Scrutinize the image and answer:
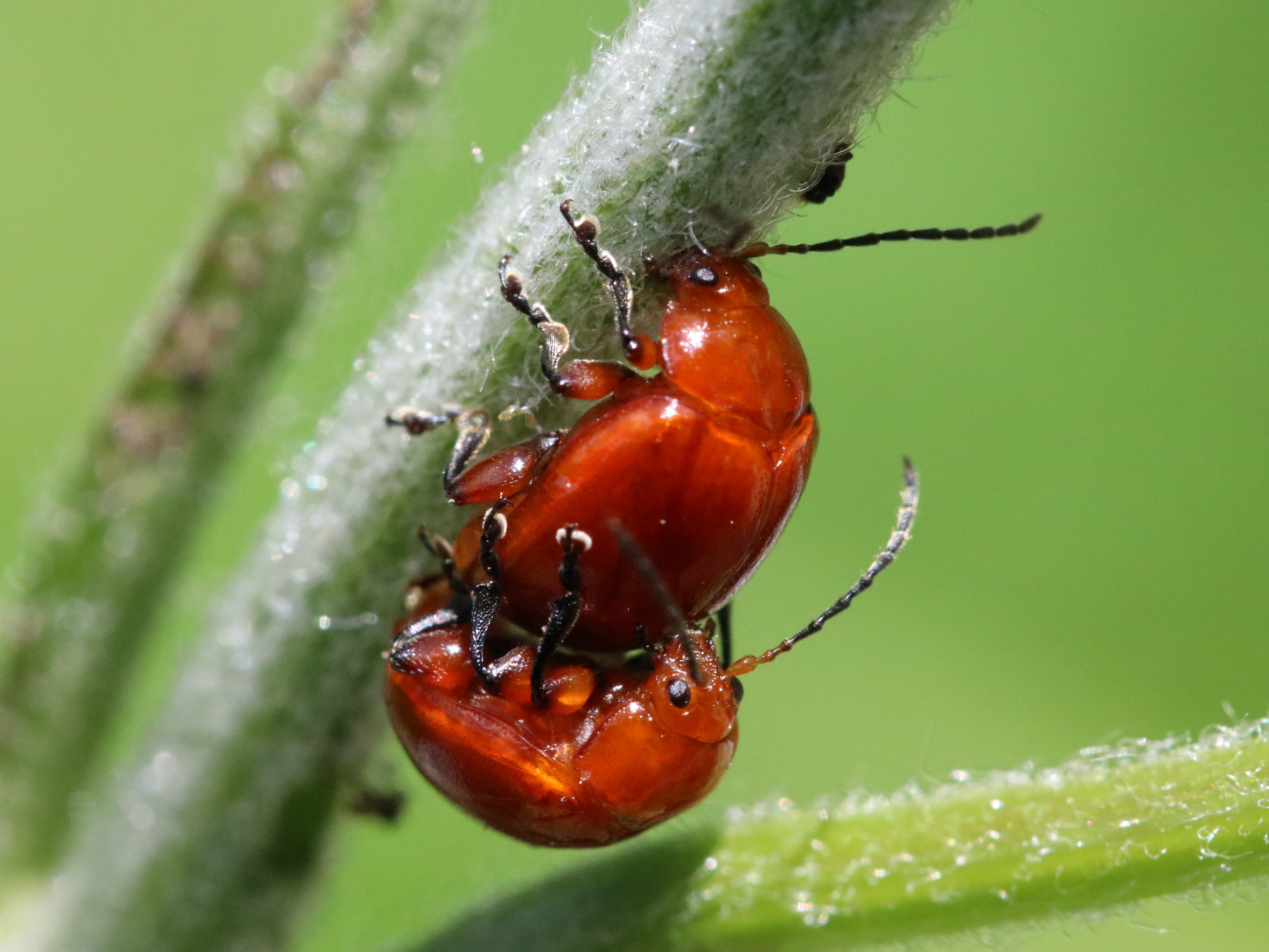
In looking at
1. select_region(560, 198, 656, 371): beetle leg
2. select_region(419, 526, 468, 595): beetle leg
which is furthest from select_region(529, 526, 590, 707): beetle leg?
select_region(560, 198, 656, 371): beetle leg

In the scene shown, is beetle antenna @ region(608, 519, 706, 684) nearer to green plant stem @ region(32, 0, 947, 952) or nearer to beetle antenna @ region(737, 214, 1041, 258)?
green plant stem @ region(32, 0, 947, 952)

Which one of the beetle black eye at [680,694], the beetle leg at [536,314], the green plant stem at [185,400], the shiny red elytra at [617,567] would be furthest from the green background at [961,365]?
the beetle leg at [536,314]

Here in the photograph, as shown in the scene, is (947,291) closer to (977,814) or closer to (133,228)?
(977,814)

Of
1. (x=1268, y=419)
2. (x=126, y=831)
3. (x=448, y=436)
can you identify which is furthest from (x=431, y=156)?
(x=1268, y=419)

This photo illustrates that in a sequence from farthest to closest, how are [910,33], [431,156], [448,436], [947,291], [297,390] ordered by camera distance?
[947,291] → [297,390] → [431,156] → [448,436] → [910,33]

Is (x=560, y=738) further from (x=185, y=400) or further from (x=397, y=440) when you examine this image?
(x=185, y=400)
